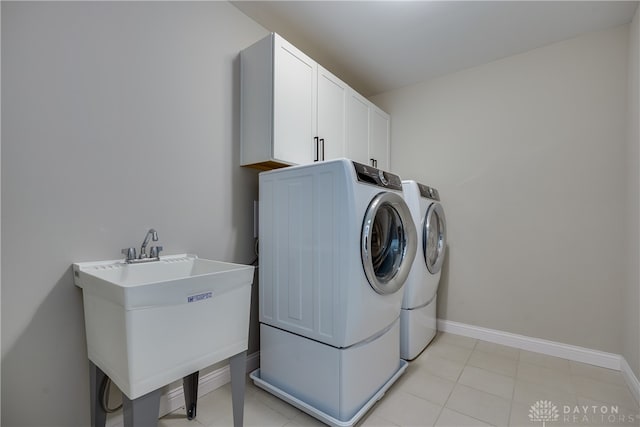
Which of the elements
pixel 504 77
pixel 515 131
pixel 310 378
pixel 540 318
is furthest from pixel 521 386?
pixel 504 77

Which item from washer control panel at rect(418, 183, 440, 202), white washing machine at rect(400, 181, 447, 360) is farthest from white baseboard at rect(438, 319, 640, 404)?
washer control panel at rect(418, 183, 440, 202)

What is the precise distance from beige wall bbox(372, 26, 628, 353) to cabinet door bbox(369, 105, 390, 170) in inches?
14.5

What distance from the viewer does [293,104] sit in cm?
202

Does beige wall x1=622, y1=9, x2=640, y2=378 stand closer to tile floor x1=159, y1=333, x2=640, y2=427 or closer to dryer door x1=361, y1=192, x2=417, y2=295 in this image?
tile floor x1=159, y1=333, x2=640, y2=427

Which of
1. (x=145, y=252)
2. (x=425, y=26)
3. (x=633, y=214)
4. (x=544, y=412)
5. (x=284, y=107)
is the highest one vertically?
(x=425, y=26)

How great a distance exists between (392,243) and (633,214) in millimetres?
1644

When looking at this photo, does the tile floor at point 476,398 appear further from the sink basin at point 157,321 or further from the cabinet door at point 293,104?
the cabinet door at point 293,104

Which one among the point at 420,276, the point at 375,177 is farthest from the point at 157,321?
the point at 420,276

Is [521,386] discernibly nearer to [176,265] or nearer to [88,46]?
[176,265]

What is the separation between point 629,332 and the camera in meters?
2.03

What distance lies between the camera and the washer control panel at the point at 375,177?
5.15 feet

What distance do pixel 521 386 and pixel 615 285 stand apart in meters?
1.10

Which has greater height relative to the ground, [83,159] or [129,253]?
[83,159]

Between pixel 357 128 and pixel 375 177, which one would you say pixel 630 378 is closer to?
pixel 375 177
